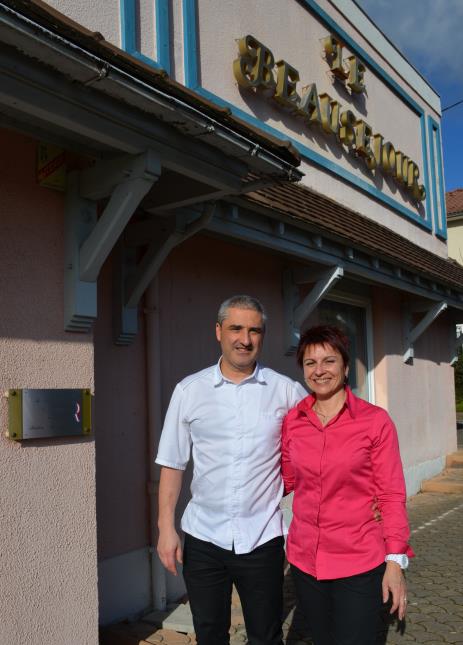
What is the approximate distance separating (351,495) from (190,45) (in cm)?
410

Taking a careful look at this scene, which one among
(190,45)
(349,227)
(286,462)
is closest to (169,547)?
(286,462)

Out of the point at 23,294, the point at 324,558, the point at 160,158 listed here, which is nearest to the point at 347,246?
the point at 160,158

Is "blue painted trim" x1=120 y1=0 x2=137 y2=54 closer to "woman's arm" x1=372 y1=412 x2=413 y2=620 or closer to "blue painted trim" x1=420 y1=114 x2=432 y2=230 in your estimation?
"woman's arm" x1=372 y1=412 x2=413 y2=620

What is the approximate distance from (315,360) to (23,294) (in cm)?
147

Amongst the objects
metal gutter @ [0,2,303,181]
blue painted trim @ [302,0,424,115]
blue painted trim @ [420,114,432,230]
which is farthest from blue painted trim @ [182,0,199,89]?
blue painted trim @ [420,114,432,230]

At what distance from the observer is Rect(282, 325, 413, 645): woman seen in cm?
230

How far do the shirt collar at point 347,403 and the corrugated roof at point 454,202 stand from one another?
967 inches

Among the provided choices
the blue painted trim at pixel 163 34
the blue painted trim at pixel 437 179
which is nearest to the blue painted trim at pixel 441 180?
the blue painted trim at pixel 437 179

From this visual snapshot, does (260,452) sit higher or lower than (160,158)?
lower

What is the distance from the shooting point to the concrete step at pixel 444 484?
8.66 meters

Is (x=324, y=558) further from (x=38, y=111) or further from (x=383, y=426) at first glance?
(x=38, y=111)

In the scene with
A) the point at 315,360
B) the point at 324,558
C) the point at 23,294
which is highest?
the point at 23,294

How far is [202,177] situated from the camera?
11.1 ft

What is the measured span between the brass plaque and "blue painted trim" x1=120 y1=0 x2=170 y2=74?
249 centimetres
